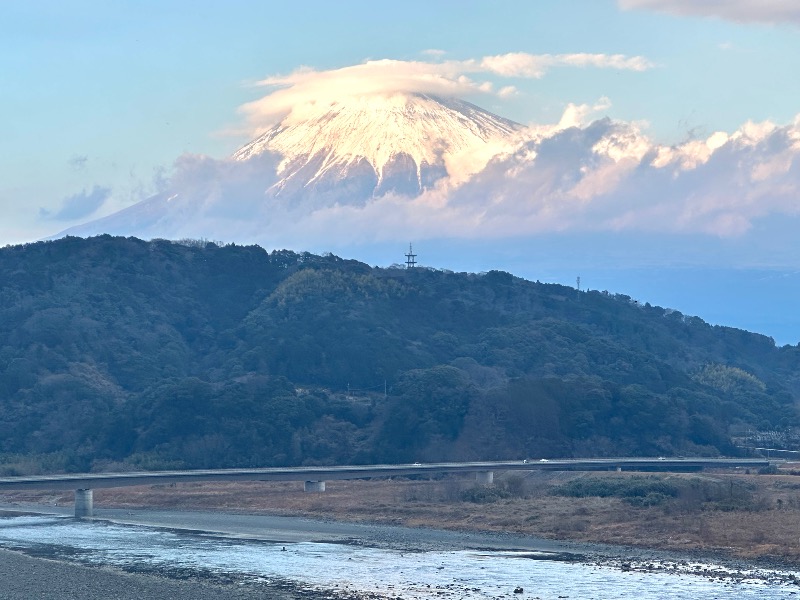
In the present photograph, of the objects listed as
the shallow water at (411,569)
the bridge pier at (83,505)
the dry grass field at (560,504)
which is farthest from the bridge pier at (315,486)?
the shallow water at (411,569)

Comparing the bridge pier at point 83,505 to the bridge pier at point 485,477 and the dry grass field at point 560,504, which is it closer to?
the dry grass field at point 560,504

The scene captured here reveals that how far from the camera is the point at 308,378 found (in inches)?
6196

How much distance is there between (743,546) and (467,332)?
441ft

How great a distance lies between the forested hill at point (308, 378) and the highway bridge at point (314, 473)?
678 inches

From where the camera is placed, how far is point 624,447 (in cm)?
12862

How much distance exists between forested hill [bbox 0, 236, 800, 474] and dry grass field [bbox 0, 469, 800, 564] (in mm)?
21065

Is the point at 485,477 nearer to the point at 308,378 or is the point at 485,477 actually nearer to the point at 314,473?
the point at 314,473

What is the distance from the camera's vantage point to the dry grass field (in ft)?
194

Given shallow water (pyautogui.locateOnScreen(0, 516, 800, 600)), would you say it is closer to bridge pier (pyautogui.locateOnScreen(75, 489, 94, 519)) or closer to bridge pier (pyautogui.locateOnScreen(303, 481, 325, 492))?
bridge pier (pyautogui.locateOnScreen(75, 489, 94, 519))

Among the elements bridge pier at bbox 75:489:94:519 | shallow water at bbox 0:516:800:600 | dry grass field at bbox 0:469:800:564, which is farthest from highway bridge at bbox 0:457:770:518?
shallow water at bbox 0:516:800:600

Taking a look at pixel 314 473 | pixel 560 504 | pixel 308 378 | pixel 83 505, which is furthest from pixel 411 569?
pixel 308 378

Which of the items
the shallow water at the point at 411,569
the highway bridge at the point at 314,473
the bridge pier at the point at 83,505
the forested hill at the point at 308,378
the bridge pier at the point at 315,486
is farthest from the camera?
the forested hill at the point at 308,378

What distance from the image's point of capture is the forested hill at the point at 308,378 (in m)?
125

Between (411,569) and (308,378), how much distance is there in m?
108
